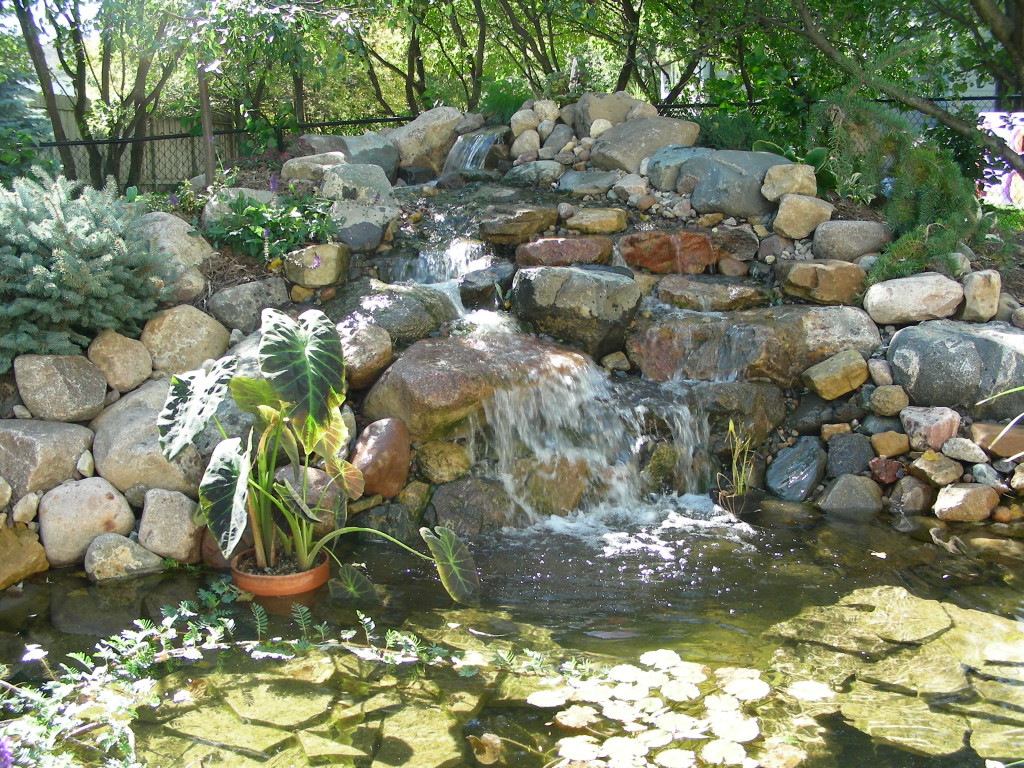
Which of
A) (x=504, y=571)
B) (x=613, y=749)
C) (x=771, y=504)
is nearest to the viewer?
(x=613, y=749)

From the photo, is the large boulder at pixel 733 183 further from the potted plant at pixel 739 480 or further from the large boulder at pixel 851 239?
the potted plant at pixel 739 480

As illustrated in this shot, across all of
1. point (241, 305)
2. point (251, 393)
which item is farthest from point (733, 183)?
point (251, 393)

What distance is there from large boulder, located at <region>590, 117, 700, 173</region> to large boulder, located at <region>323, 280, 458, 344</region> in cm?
301

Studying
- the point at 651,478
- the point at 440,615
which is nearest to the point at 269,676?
the point at 440,615

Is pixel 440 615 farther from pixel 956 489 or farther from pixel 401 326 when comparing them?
pixel 956 489

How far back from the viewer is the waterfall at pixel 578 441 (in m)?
5.04

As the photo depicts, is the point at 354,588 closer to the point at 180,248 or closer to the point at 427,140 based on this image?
the point at 180,248

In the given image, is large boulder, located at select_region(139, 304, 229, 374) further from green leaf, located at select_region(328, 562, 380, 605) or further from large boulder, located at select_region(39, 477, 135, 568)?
green leaf, located at select_region(328, 562, 380, 605)

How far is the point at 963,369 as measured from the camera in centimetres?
533

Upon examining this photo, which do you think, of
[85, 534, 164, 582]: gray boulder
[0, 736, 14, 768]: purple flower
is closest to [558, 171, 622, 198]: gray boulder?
[85, 534, 164, 582]: gray boulder

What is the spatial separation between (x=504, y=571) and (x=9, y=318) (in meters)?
3.17

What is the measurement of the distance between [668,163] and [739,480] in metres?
3.77

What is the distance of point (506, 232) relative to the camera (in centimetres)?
688

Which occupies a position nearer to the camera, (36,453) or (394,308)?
(36,453)
